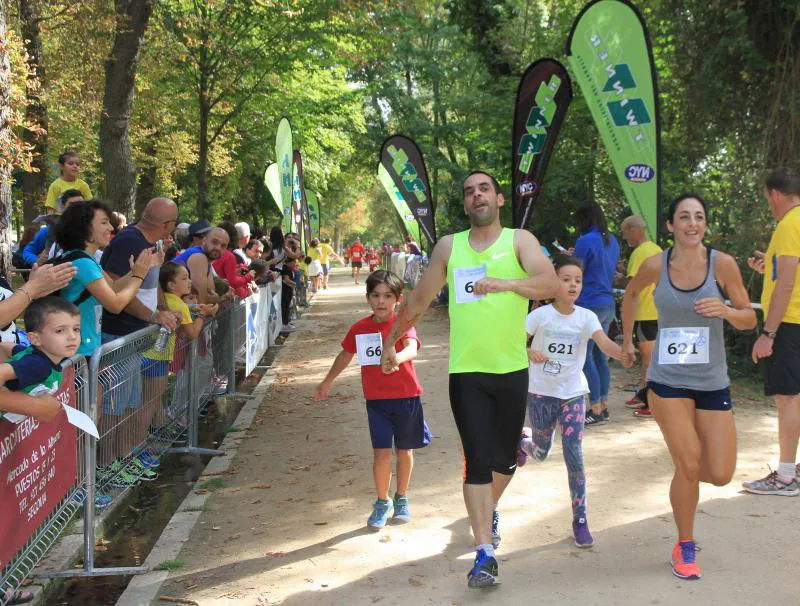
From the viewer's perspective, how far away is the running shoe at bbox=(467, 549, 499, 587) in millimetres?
4488

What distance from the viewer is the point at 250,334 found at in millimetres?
11359

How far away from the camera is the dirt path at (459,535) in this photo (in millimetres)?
4574

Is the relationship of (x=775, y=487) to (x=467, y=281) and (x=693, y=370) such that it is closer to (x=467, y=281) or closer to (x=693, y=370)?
(x=693, y=370)

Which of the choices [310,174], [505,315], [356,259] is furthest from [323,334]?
[356,259]

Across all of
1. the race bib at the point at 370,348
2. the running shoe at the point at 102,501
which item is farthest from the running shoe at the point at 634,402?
the running shoe at the point at 102,501

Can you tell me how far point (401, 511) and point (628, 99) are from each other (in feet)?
18.8

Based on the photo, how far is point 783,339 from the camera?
623 cm

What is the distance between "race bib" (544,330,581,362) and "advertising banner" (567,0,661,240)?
4162mm

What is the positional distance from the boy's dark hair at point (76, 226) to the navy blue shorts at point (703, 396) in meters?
3.68

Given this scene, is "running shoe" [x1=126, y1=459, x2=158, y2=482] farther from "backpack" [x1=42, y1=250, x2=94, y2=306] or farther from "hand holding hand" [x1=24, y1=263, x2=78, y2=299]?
"hand holding hand" [x1=24, y1=263, x2=78, y2=299]

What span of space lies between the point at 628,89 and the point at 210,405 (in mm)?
5960

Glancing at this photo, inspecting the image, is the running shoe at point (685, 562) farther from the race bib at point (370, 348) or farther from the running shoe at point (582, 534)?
the race bib at point (370, 348)

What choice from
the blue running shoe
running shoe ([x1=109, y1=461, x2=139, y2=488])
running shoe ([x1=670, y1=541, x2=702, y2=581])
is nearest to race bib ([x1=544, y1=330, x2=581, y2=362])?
running shoe ([x1=670, y1=541, x2=702, y2=581])

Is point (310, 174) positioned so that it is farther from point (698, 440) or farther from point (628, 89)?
point (698, 440)
